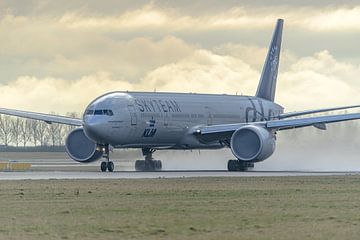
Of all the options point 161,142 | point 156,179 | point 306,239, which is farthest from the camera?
point 161,142

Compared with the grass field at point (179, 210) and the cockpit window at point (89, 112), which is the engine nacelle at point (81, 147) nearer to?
the cockpit window at point (89, 112)

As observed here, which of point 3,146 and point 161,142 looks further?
point 3,146

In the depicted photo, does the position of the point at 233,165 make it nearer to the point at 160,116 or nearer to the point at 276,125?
the point at 276,125

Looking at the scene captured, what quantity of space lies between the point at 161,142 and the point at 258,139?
7.58 metres

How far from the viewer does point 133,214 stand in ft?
99.3

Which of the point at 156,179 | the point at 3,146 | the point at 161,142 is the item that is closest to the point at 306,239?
the point at 156,179

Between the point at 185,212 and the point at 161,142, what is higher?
the point at 161,142

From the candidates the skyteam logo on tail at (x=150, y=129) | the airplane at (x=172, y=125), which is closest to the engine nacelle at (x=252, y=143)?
the airplane at (x=172, y=125)

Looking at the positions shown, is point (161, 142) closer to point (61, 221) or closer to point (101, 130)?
point (101, 130)

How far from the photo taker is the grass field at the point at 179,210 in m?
25.7

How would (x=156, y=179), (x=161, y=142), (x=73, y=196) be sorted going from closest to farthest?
(x=73, y=196)
(x=156, y=179)
(x=161, y=142)

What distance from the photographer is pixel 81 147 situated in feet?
234

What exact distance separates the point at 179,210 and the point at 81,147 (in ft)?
132

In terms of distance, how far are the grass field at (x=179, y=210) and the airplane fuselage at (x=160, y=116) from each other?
17789mm
